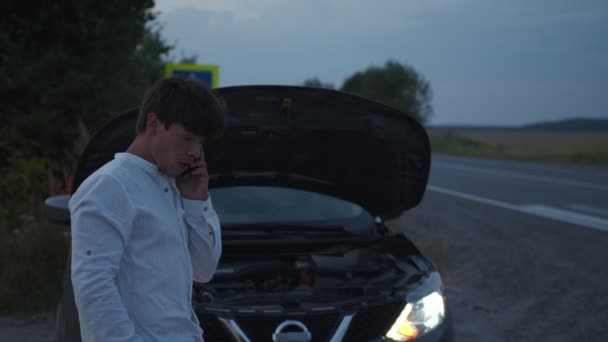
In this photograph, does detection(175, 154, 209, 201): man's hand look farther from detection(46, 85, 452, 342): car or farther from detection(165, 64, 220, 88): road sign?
detection(165, 64, 220, 88): road sign

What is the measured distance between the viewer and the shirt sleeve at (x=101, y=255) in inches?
60.6

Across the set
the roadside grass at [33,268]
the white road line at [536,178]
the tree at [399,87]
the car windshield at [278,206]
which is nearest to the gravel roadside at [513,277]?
the roadside grass at [33,268]

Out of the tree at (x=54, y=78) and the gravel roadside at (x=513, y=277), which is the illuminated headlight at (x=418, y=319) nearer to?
the gravel roadside at (x=513, y=277)

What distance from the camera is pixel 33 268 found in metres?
5.75

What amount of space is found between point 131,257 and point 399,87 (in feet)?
227

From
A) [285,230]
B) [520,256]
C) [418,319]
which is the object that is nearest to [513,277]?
[520,256]

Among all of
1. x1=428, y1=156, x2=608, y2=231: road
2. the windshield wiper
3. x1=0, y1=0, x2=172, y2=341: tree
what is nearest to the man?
the windshield wiper

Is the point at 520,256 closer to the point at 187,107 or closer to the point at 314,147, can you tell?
the point at 314,147

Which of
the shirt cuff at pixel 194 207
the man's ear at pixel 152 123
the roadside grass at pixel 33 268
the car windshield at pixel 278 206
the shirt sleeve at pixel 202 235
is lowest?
the roadside grass at pixel 33 268

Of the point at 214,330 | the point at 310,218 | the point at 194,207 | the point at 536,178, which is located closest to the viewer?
the point at 194,207

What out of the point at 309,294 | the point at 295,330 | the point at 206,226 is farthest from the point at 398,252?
the point at 206,226

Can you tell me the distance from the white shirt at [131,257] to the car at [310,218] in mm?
1093

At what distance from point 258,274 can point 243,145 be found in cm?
75

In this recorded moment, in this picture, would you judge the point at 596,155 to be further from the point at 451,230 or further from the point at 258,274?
the point at 258,274
